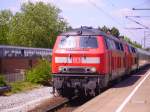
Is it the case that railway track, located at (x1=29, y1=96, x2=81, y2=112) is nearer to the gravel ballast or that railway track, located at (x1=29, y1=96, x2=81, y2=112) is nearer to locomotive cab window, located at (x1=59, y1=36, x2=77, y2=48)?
the gravel ballast

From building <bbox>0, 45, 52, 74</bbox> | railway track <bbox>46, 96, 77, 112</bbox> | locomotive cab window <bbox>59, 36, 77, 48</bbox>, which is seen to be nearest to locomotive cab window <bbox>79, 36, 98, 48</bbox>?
locomotive cab window <bbox>59, 36, 77, 48</bbox>

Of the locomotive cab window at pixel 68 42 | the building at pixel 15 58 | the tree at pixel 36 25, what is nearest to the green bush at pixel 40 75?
the locomotive cab window at pixel 68 42

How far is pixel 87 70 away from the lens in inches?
699

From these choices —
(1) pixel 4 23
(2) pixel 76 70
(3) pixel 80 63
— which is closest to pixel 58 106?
(2) pixel 76 70

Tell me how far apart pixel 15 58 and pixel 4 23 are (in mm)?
55613

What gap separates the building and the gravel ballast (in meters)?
21.9

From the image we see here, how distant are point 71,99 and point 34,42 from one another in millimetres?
62262

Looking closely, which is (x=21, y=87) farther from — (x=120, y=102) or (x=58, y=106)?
(x=120, y=102)

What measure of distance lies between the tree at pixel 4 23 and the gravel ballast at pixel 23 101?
73.1 m

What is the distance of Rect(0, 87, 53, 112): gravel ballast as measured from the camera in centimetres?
1675

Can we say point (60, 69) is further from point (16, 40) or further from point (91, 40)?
point (16, 40)

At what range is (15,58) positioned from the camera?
47625 millimetres

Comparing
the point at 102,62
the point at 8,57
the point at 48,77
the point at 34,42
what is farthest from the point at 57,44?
the point at 34,42

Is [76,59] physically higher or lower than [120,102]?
higher
